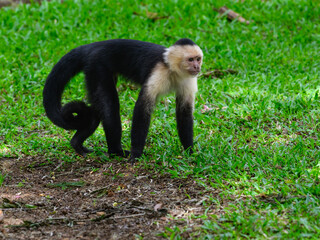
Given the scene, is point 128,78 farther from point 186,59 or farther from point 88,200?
point 88,200


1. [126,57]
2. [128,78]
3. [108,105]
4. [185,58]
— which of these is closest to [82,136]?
[108,105]

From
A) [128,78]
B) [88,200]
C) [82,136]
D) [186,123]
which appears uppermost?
[128,78]

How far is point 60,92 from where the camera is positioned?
444cm

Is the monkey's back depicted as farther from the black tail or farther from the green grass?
the green grass

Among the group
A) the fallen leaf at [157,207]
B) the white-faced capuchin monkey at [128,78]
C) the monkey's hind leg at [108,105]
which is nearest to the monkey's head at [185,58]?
the white-faced capuchin monkey at [128,78]

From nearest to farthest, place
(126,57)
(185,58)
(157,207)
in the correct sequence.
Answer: (157,207), (185,58), (126,57)

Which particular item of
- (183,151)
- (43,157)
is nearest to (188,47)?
(183,151)

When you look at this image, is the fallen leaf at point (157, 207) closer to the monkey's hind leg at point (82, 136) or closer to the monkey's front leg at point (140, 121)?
the monkey's front leg at point (140, 121)

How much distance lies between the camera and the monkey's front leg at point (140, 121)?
4.05 meters

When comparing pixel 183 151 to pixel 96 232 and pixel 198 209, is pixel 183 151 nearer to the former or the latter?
pixel 198 209

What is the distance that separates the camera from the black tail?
4.34 meters

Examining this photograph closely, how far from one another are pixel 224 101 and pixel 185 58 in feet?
5.20

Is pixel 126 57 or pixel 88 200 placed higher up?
pixel 126 57

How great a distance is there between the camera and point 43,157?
4.55m
